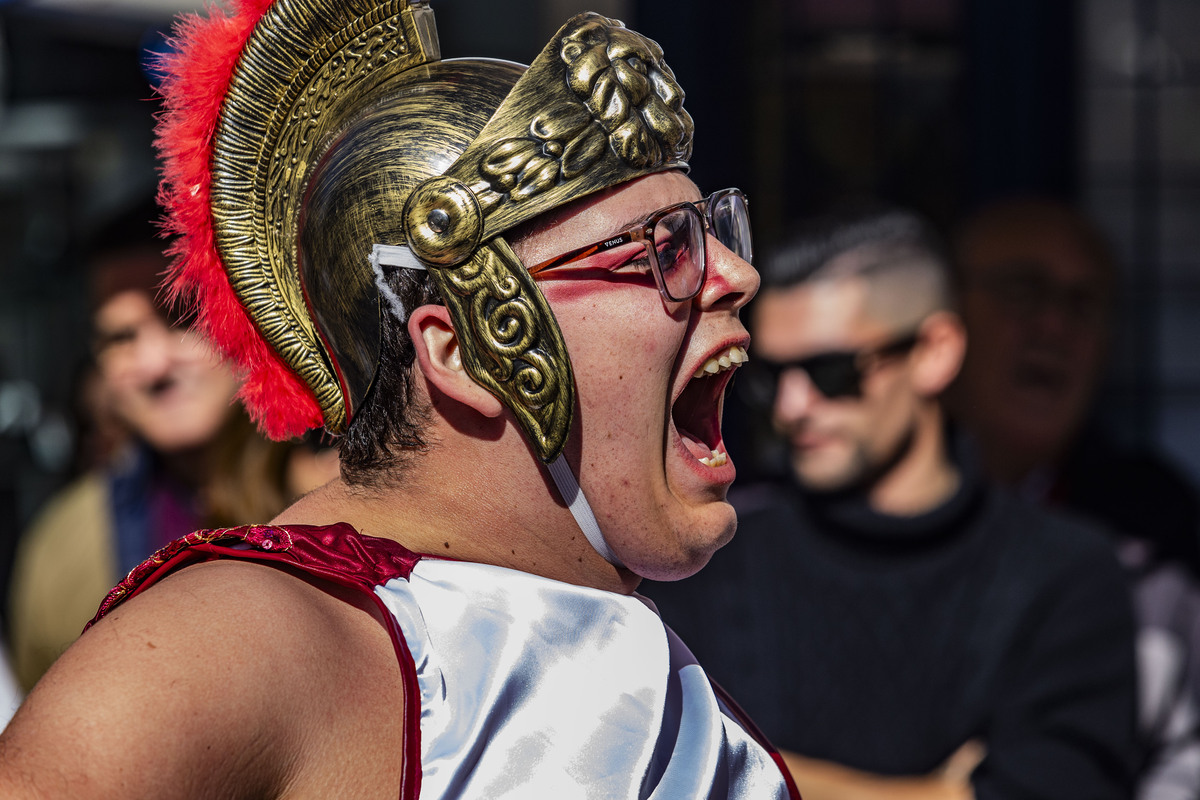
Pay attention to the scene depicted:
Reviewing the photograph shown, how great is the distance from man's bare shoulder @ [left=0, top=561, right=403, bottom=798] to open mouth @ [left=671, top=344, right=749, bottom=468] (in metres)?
0.60

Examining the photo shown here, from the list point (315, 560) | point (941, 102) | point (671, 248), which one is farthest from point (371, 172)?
point (941, 102)

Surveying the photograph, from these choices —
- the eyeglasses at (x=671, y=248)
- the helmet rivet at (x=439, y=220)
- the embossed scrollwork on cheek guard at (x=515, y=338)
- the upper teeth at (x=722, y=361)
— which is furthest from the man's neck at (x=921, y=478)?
the helmet rivet at (x=439, y=220)

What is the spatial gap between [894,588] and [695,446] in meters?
1.83

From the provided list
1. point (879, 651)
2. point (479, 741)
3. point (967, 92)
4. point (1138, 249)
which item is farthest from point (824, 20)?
point (479, 741)

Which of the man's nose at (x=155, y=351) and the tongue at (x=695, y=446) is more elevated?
the tongue at (x=695, y=446)

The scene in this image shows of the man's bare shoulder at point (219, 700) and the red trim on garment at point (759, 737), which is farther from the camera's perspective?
the red trim on garment at point (759, 737)

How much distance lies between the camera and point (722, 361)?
1.72 m

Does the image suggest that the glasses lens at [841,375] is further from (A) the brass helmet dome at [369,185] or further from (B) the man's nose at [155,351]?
(A) the brass helmet dome at [369,185]

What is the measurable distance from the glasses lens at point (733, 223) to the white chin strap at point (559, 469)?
436mm

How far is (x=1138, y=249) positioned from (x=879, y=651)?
364 centimetres

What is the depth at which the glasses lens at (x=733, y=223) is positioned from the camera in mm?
1799

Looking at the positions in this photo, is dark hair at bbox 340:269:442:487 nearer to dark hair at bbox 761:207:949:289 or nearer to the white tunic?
the white tunic

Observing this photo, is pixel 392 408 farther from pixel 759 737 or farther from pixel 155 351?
pixel 155 351

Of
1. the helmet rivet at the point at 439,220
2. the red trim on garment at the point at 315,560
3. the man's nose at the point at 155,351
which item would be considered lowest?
→ the man's nose at the point at 155,351
